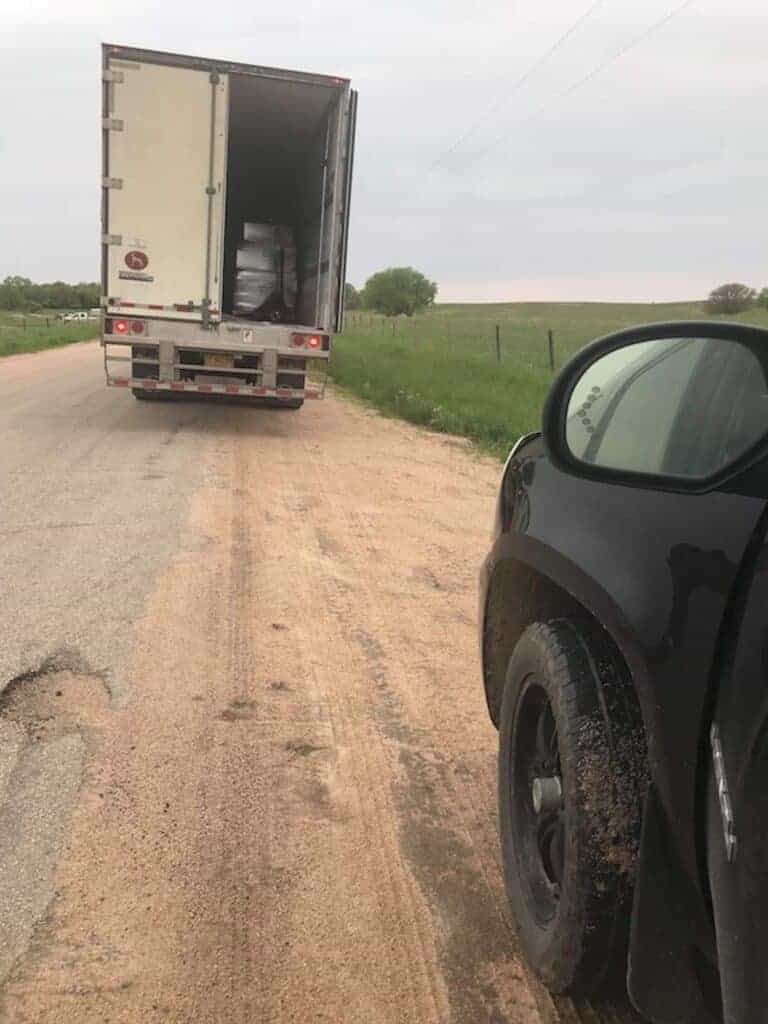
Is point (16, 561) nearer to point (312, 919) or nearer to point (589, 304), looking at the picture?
point (312, 919)

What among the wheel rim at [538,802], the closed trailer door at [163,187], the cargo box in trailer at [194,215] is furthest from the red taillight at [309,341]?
the wheel rim at [538,802]

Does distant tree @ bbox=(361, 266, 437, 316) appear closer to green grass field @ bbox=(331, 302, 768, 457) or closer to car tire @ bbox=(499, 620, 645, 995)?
green grass field @ bbox=(331, 302, 768, 457)

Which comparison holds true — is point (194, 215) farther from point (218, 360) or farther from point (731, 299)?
point (731, 299)

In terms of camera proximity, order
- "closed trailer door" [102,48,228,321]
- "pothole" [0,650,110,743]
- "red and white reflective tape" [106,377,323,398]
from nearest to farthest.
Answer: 1. "pothole" [0,650,110,743]
2. "closed trailer door" [102,48,228,321]
3. "red and white reflective tape" [106,377,323,398]

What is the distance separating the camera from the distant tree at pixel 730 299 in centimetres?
2396

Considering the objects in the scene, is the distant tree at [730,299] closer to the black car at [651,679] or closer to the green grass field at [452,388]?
the green grass field at [452,388]

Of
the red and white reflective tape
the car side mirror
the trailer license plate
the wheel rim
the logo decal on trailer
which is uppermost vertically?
the logo decal on trailer

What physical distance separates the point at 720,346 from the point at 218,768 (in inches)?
85.4

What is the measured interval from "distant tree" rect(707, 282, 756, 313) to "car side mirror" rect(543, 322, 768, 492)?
2385 cm

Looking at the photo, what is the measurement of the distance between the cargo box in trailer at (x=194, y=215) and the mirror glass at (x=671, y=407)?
329 inches

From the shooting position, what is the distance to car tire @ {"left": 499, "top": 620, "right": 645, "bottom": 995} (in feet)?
5.68

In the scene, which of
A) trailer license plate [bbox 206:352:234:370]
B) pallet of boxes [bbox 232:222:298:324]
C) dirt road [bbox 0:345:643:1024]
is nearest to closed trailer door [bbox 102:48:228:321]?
trailer license plate [bbox 206:352:234:370]

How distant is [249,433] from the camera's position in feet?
34.3

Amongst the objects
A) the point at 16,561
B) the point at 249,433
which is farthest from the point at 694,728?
the point at 249,433
